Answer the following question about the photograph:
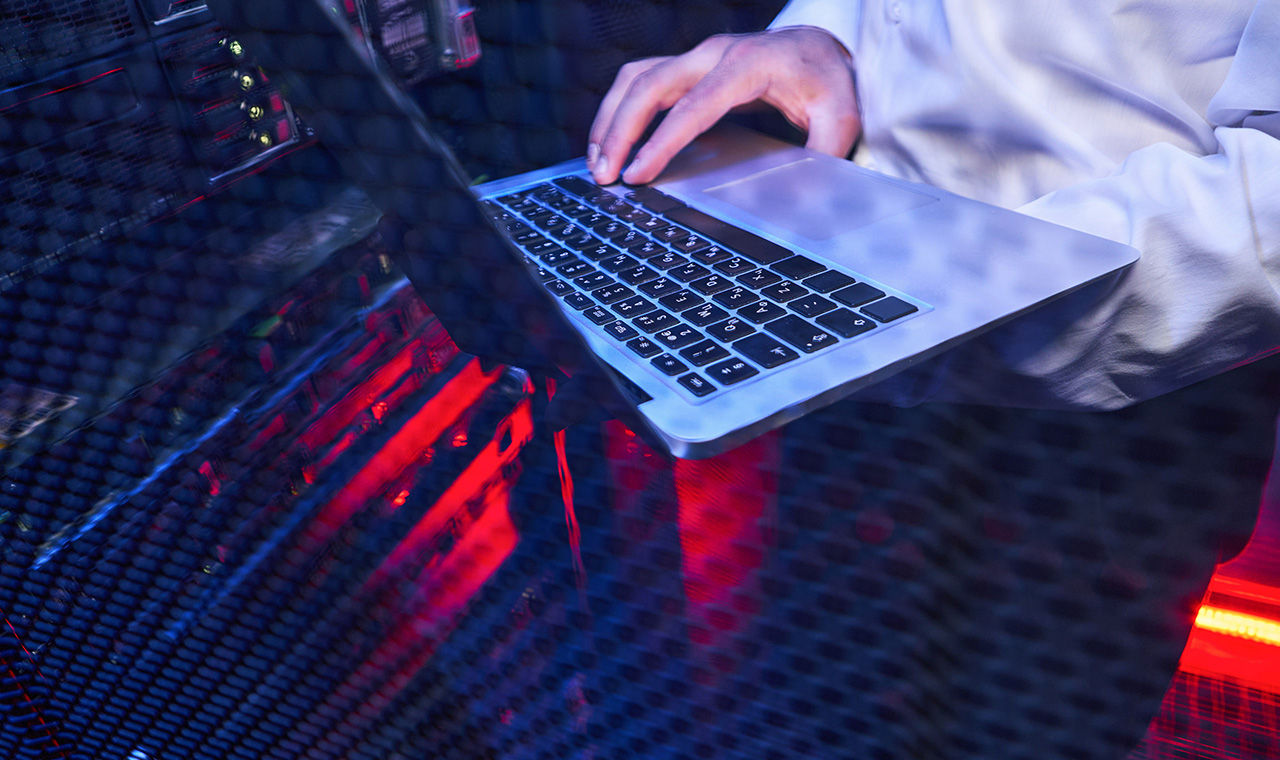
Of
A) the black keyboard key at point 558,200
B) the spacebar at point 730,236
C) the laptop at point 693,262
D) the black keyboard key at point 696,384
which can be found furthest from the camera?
the black keyboard key at point 558,200

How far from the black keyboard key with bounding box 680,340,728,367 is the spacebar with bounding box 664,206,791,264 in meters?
0.09

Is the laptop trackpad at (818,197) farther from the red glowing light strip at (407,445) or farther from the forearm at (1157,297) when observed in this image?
the red glowing light strip at (407,445)

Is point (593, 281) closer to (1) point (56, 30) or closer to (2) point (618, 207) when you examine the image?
(2) point (618, 207)

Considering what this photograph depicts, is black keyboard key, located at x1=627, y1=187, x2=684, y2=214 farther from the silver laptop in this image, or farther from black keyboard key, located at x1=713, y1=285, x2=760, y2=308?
black keyboard key, located at x1=713, y1=285, x2=760, y2=308

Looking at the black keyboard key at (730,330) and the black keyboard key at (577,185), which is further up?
the black keyboard key at (577,185)

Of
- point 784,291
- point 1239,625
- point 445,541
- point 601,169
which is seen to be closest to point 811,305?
point 784,291

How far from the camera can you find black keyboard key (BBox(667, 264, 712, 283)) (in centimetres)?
40

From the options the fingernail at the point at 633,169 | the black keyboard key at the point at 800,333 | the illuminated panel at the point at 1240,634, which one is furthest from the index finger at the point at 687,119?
the illuminated panel at the point at 1240,634

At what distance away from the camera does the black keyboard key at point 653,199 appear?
489mm

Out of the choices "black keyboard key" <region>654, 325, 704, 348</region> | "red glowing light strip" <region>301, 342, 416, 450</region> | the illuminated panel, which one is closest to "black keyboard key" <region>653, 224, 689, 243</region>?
"black keyboard key" <region>654, 325, 704, 348</region>

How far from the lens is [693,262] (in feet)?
1.37

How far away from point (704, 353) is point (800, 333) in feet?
0.15

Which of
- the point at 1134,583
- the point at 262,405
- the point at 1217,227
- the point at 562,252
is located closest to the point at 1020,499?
the point at 1134,583

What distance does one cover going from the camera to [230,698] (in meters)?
0.50
